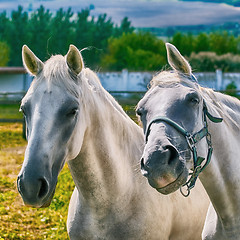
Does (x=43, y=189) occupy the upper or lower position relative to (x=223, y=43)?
upper

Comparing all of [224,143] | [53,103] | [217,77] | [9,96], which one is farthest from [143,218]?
[217,77]

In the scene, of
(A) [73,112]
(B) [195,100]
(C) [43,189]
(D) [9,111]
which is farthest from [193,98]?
(D) [9,111]

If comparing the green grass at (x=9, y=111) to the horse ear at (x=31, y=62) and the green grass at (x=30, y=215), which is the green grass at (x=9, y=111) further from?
the horse ear at (x=31, y=62)

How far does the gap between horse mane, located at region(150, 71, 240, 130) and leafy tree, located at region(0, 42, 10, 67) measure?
3518 centimetres

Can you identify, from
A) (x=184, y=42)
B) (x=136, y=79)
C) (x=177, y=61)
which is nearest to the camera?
(x=177, y=61)

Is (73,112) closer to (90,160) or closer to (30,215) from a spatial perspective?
(90,160)

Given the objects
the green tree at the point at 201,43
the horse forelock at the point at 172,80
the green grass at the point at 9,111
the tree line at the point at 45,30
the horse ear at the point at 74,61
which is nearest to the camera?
the horse forelock at the point at 172,80

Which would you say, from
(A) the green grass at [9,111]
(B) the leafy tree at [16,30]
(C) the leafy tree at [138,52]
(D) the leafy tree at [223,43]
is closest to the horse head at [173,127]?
(A) the green grass at [9,111]

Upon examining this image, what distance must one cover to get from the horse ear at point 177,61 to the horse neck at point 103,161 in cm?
70

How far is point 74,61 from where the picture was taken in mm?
3057

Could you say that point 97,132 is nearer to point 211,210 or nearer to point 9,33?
point 211,210

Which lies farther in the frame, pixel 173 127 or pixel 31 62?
pixel 31 62

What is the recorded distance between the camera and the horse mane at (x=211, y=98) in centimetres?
275

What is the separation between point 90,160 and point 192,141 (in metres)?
0.93
